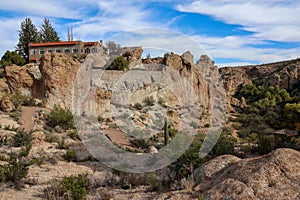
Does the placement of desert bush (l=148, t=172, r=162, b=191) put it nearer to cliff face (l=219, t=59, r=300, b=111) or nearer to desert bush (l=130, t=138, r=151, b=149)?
desert bush (l=130, t=138, r=151, b=149)

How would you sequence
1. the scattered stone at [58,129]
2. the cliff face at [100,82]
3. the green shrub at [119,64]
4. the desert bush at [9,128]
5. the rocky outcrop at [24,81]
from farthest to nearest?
1. the green shrub at [119,64]
2. the rocky outcrop at [24,81]
3. the cliff face at [100,82]
4. the scattered stone at [58,129]
5. the desert bush at [9,128]

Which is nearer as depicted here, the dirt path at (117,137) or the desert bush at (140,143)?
the desert bush at (140,143)

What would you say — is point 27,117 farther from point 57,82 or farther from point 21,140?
point 21,140

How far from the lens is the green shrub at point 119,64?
23016 mm

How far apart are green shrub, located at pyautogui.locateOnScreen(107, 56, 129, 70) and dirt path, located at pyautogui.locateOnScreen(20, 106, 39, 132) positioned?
24.5ft

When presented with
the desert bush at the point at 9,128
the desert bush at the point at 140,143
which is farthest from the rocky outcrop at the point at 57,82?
the desert bush at the point at 140,143

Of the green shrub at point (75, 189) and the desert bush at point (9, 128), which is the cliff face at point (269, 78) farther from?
the green shrub at point (75, 189)

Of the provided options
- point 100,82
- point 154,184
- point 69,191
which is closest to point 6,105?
point 100,82

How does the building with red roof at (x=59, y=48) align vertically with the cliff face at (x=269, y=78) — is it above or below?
above

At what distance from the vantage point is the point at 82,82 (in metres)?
18.7

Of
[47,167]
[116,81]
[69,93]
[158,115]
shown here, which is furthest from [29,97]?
[47,167]

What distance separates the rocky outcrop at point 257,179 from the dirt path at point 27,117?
35.9 ft

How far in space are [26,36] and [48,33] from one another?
495 cm

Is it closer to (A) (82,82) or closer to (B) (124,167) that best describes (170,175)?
(B) (124,167)
